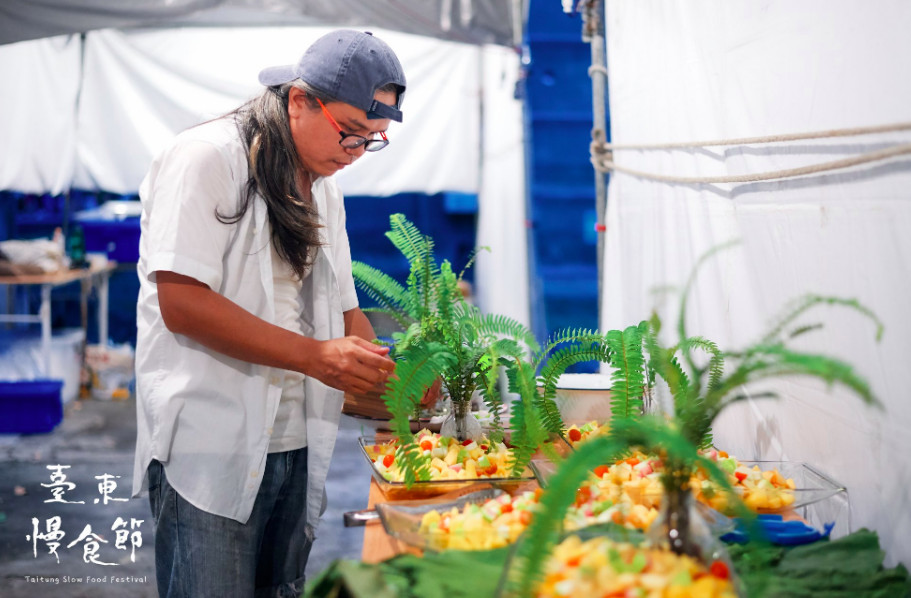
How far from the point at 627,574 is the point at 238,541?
0.97 meters

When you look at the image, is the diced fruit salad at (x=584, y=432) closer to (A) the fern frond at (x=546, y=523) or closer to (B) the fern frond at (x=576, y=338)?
(B) the fern frond at (x=576, y=338)

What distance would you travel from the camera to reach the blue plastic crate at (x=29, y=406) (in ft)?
16.6

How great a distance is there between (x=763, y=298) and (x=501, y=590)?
102cm

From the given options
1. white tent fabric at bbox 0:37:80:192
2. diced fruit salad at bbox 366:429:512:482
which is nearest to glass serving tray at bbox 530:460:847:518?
diced fruit salad at bbox 366:429:512:482

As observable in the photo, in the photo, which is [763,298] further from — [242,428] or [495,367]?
[242,428]

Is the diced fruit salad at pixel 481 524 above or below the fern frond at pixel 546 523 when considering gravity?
below

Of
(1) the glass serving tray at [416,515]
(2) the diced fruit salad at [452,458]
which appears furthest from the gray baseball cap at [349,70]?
(1) the glass serving tray at [416,515]

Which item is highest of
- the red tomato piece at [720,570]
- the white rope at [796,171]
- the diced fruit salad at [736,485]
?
the white rope at [796,171]

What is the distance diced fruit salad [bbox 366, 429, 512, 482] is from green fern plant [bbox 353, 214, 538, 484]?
4 cm

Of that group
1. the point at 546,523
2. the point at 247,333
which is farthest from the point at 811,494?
the point at 247,333

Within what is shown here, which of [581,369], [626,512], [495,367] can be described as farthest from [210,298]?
[581,369]

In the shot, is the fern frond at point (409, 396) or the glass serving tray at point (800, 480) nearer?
the glass serving tray at point (800, 480)

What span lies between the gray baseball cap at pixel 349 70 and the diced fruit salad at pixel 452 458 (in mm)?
755

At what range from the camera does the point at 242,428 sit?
1.68 meters
